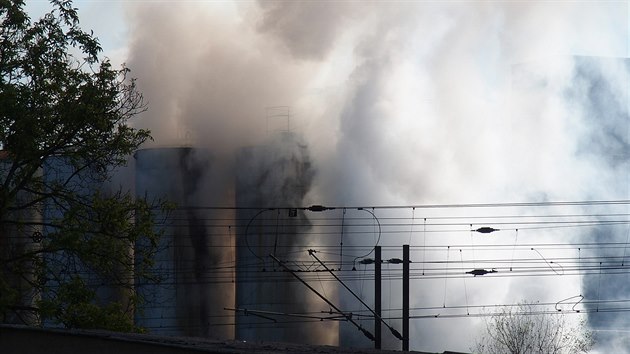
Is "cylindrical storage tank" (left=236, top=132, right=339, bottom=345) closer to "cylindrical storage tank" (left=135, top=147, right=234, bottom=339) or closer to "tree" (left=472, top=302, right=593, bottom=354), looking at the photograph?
"cylindrical storage tank" (left=135, top=147, right=234, bottom=339)

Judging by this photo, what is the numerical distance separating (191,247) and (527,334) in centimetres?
1279

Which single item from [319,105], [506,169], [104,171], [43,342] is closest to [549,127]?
[506,169]

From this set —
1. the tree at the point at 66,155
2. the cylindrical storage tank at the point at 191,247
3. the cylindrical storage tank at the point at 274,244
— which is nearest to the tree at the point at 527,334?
the cylindrical storage tank at the point at 274,244

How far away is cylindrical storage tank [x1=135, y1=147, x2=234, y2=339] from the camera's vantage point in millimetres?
37938

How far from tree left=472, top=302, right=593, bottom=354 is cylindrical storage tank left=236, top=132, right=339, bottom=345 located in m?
5.92

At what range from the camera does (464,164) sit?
4209 cm

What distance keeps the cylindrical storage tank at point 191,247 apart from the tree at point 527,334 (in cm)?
980

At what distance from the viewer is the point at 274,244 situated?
37.5 metres

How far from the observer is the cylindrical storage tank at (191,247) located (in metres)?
37.9

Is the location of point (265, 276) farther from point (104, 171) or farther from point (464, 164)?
point (104, 171)

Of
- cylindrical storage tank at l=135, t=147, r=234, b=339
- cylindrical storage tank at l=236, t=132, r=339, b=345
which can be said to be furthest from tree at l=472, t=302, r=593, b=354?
cylindrical storage tank at l=135, t=147, r=234, b=339

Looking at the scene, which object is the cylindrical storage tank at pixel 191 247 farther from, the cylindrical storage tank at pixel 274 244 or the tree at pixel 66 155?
the tree at pixel 66 155

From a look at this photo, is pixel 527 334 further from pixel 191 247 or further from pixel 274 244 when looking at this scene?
pixel 191 247

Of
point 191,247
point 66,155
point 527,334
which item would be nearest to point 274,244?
point 191,247
